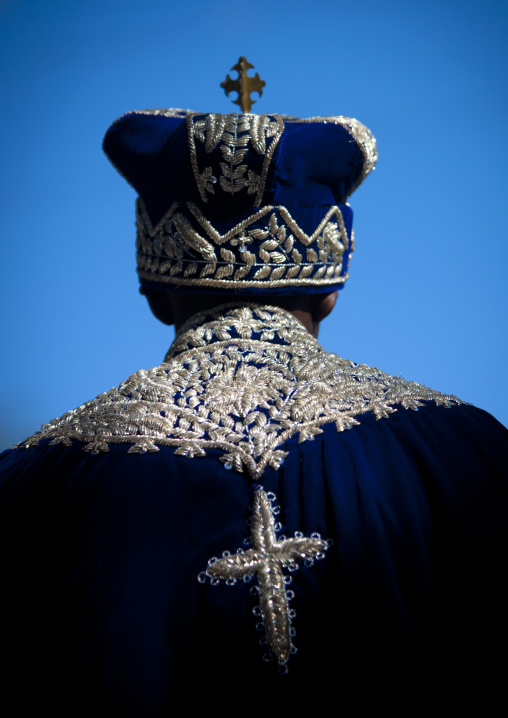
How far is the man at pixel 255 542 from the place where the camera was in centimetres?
122

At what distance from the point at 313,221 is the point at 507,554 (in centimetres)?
87

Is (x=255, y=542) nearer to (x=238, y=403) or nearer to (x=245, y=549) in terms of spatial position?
(x=245, y=549)

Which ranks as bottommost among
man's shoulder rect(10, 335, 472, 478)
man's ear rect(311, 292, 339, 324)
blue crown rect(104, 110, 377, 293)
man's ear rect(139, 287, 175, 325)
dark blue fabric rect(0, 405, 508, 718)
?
dark blue fabric rect(0, 405, 508, 718)

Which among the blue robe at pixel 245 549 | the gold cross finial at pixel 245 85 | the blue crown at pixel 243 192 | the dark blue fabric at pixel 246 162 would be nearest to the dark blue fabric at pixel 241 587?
the blue robe at pixel 245 549

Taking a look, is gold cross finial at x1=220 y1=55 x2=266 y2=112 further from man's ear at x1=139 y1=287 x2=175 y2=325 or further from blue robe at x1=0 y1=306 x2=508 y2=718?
blue robe at x1=0 y1=306 x2=508 y2=718

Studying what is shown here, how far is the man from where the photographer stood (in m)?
1.22

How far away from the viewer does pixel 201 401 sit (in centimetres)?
143

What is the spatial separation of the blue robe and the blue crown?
1.31ft

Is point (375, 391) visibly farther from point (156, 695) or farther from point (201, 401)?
point (156, 695)

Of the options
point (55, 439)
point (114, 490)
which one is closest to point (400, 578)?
point (114, 490)

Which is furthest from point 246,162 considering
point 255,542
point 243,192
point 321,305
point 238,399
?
point 255,542

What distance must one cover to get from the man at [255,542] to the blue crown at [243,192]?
26 cm

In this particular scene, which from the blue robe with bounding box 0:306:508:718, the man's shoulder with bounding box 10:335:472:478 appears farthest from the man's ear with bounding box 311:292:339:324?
the blue robe with bounding box 0:306:508:718

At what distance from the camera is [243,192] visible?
5.77 feet
